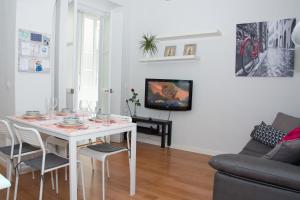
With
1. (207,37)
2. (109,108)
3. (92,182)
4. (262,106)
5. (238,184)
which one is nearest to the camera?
(238,184)

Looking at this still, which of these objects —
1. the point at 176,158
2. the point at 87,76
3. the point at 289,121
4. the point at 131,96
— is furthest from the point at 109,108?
the point at 289,121

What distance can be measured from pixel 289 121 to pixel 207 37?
189cm

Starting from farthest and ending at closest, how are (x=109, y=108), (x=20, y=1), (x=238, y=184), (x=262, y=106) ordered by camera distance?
(x=109, y=108) → (x=262, y=106) → (x=20, y=1) → (x=238, y=184)

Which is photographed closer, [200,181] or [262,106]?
[200,181]

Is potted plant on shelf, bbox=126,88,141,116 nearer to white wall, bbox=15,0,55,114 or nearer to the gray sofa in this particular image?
white wall, bbox=15,0,55,114

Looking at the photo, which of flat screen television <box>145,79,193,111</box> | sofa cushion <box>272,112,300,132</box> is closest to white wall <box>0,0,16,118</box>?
flat screen television <box>145,79,193,111</box>

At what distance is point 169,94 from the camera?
4.47 m

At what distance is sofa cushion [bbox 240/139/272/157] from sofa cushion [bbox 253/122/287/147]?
0.22 ft

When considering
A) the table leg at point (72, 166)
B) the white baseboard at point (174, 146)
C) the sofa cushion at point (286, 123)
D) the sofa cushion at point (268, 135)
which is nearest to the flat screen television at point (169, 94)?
the white baseboard at point (174, 146)

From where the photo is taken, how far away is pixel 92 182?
2.92 m

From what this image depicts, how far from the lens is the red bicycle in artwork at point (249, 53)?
374 centimetres

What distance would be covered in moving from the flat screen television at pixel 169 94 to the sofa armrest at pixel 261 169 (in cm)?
264

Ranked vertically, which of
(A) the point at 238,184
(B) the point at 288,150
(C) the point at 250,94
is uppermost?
(C) the point at 250,94

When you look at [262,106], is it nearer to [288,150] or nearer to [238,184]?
[288,150]
